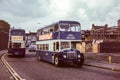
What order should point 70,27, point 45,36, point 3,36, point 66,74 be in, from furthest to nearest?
point 3,36 → point 45,36 → point 70,27 → point 66,74

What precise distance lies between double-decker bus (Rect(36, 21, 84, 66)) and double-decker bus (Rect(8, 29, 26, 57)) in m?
11.1

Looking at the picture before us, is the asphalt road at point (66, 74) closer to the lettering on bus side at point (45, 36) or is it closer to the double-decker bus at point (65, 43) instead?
the double-decker bus at point (65, 43)

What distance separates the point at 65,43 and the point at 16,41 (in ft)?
47.7

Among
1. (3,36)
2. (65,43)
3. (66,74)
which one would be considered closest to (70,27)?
(65,43)

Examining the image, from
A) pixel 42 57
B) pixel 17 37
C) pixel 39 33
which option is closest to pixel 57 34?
pixel 42 57

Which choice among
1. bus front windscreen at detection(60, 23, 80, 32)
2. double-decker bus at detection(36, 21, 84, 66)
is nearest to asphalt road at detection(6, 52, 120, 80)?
double-decker bus at detection(36, 21, 84, 66)

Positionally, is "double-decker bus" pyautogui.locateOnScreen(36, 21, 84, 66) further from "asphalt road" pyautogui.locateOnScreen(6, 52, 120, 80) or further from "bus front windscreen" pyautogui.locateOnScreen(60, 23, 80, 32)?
"asphalt road" pyautogui.locateOnScreen(6, 52, 120, 80)

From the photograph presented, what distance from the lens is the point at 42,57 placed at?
2894 cm

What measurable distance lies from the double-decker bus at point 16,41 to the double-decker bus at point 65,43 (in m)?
11.1

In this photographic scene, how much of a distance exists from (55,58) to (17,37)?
13887 mm

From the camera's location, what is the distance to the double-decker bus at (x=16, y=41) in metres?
35.6

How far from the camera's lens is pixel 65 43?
2259 cm

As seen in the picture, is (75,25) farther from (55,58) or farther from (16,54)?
(16,54)

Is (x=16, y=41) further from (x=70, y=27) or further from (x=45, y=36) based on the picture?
(x=70, y=27)
